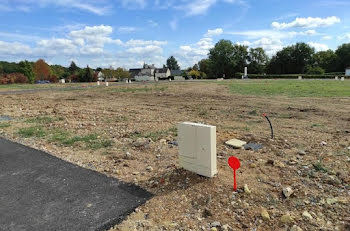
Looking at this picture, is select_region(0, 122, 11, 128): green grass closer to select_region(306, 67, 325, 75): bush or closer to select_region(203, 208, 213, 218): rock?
select_region(203, 208, 213, 218): rock

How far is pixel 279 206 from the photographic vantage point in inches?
114

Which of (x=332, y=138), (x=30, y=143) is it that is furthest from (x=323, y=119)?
(x=30, y=143)

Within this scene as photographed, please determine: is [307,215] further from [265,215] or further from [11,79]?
[11,79]

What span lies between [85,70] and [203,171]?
67.4 metres

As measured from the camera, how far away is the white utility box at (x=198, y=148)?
350 centimetres

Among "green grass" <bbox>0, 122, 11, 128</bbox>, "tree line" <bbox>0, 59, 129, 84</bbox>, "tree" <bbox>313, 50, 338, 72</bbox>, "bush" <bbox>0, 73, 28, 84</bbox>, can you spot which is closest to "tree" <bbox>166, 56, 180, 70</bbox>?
"tree line" <bbox>0, 59, 129, 84</bbox>

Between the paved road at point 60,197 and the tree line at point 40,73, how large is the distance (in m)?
48.2

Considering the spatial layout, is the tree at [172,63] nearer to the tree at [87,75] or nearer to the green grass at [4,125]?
the tree at [87,75]

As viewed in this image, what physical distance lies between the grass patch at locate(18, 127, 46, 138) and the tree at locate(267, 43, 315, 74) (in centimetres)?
7446

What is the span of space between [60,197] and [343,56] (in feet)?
268

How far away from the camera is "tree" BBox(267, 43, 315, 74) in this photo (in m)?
69.4

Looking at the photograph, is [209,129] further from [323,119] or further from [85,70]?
[85,70]


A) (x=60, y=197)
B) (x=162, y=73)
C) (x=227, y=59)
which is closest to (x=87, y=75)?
Result: (x=162, y=73)

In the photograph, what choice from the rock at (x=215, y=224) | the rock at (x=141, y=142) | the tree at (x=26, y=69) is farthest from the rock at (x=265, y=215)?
the tree at (x=26, y=69)
